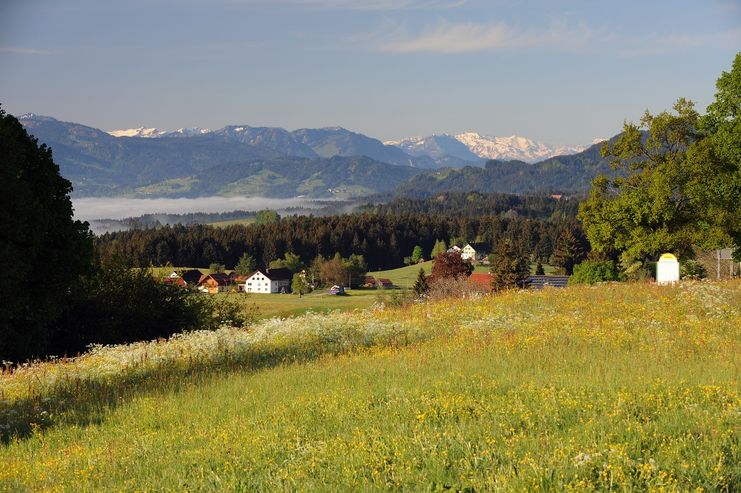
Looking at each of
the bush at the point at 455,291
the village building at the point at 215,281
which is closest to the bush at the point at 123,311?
the bush at the point at 455,291

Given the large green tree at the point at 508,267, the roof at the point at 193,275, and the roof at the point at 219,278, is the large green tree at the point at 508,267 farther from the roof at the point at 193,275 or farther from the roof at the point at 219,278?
the roof at the point at 193,275

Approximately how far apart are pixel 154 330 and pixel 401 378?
27327 mm

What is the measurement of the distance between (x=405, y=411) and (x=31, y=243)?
820 inches

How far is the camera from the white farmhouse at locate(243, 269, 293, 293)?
177663 millimetres

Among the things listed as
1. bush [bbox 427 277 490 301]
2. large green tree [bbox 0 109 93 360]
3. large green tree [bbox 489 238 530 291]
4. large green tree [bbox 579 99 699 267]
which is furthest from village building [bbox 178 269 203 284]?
large green tree [bbox 0 109 93 360]

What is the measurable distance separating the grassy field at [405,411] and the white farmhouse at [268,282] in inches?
6285

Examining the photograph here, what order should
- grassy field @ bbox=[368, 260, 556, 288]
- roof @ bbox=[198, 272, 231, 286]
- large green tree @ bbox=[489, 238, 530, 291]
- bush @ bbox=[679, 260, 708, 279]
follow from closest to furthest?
bush @ bbox=[679, 260, 708, 279]
large green tree @ bbox=[489, 238, 530, 291]
roof @ bbox=[198, 272, 231, 286]
grassy field @ bbox=[368, 260, 556, 288]

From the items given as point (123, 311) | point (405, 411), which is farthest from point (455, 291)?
point (405, 411)

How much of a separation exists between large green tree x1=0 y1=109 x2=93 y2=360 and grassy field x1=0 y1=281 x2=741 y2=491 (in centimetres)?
747

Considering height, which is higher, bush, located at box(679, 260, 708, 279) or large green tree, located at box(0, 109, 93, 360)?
large green tree, located at box(0, 109, 93, 360)

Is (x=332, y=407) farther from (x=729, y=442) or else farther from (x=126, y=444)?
(x=729, y=442)

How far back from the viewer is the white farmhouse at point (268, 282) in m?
178

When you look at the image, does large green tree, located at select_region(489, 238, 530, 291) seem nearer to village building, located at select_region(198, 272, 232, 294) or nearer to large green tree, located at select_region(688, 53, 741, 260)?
large green tree, located at select_region(688, 53, 741, 260)

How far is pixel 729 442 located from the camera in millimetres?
7477
